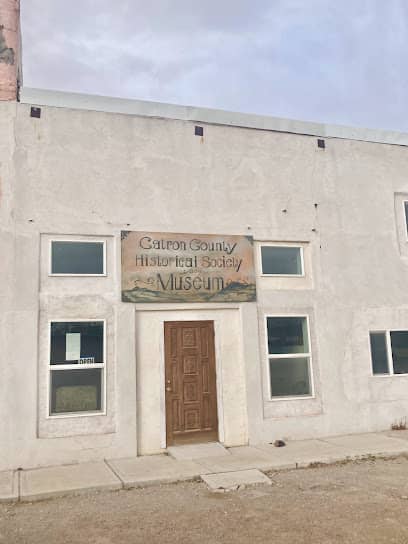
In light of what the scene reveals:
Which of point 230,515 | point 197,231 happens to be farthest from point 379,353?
point 230,515

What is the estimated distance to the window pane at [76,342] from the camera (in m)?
8.97

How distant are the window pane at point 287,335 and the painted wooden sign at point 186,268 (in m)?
0.77

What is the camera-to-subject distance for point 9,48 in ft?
32.5

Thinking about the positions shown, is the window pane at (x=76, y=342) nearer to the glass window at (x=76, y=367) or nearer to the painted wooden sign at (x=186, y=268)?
the glass window at (x=76, y=367)

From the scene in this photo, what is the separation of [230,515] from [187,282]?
4751mm

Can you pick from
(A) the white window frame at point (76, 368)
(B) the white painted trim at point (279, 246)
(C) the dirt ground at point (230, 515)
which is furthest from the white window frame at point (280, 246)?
(C) the dirt ground at point (230, 515)

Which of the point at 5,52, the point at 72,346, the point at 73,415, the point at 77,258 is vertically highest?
the point at 5,52

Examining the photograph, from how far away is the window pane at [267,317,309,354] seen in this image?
10328 millimetres

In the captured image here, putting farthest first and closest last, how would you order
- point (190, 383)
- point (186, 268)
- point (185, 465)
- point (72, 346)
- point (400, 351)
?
point (400, 351), point (186, 268), point (190, 383), point (72, 346), point (185, 465)

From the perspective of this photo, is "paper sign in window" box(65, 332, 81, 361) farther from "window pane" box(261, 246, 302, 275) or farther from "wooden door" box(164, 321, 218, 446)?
"window pane" box(261, 246, 302, 275)

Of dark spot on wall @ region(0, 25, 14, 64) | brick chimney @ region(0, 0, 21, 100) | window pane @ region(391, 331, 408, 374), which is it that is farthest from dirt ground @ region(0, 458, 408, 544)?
dark spot on wall @ region(0, 25, 14, 64)

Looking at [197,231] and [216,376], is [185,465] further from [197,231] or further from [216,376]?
[197,231]

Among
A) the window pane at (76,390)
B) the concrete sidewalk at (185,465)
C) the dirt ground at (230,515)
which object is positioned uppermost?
the window pane at (76,390)

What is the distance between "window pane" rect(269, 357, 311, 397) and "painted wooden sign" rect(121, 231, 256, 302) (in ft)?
4.90
